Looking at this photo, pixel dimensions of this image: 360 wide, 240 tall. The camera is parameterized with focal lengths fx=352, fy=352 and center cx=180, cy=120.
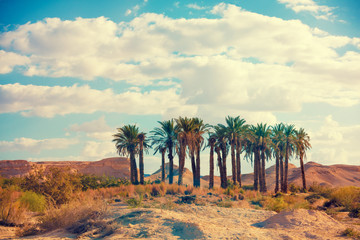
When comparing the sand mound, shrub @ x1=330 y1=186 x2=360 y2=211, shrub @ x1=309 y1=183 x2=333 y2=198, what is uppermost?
the sand mound

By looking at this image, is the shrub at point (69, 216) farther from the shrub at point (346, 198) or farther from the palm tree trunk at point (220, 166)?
the palm tree trunk at point (220, 166)

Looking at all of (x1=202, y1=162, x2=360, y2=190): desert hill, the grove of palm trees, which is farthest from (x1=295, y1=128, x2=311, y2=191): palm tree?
(x1=202, y1=162, x2=360, y2=190): desert hill

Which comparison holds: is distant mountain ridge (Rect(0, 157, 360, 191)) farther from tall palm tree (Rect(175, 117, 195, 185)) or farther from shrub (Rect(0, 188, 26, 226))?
shrub (Rect(0, 188, 26, 226))

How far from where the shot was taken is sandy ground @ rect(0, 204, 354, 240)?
14.5 metres

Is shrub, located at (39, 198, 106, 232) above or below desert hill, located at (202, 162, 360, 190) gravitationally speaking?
above

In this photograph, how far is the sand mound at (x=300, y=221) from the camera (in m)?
17.9

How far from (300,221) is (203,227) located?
6049mm

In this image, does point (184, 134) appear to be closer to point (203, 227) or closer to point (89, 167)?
point (203, 227)

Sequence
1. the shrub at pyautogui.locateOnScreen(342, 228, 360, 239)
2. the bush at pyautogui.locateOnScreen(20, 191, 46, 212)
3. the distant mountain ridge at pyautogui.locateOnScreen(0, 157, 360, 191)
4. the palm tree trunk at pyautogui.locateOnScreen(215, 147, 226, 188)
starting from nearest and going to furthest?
the shrub at pyautogui.locateOnScreen(342, 228, 360, 239)
the bush at pyautogui.locateOnScreen(20, 191, 46, 212)
the palm tree trunk at pyautogui.locateOnScreen(215, 147, 226, 188)
the distant mountain ridge at pyautogui.locateOnScreen(0, 157, 360, 191)

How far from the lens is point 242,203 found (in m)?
28.2

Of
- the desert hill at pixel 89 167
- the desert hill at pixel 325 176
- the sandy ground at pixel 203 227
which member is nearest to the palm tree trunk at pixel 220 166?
the desert hill at pixel 89 167

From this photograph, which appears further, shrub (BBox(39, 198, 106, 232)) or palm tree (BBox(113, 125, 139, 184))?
palm tree (BBox(113, 125, 139, 184))

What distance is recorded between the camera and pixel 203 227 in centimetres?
1506

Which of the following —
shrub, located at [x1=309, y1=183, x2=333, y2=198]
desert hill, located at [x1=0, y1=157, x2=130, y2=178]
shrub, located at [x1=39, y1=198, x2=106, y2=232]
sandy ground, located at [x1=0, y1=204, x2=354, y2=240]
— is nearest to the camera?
sandy ground, located at [x1=0, y1=204, x2=354, y2=240]
